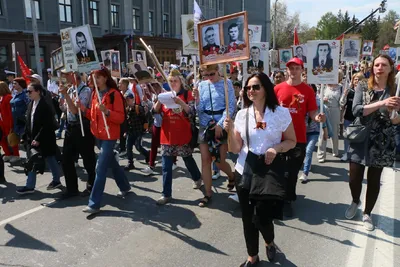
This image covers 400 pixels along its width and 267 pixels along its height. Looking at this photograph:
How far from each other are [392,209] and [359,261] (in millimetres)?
1625

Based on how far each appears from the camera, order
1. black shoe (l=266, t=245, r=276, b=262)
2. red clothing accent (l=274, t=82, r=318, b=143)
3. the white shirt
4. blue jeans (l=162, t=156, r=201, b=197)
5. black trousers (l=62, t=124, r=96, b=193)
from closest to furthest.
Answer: the white shirt, black shoe (l=266, t=245, r=276, b=262), red clothing accent (l=274, t=82, r=318, b=143), blue jeans (l=162, t=156, r=201, b=197), black trousers (l=62, t=124, r=96, b=193)

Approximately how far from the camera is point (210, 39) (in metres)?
4.05

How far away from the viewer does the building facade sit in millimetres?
23103

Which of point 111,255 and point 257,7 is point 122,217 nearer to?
point 111,255

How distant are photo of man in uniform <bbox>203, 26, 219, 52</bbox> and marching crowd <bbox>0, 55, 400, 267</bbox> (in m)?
0.72

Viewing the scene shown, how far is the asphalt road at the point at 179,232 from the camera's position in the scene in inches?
140

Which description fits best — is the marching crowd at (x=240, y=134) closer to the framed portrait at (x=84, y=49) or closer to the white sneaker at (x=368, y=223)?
the white sneaker at (x=368, y=223)

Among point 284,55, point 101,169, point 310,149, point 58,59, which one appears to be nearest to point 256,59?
point 284,55

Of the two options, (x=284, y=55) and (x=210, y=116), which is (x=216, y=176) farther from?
(x=284, y=55)

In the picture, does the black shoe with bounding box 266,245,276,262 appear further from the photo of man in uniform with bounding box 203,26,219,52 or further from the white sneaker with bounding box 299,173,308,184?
the white sneaker with bounding box 299,173,308,184

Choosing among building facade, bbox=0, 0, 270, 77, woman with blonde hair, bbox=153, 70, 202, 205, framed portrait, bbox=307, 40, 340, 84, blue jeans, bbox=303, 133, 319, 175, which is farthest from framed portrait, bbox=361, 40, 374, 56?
building facade, bbox=0, 0, 270, 77

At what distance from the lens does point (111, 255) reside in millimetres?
3648

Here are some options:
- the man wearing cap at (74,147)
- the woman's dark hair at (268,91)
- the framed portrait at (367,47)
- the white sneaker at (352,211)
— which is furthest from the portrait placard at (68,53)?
the framed portrait at (367,47)

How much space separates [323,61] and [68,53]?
3.74 metres
